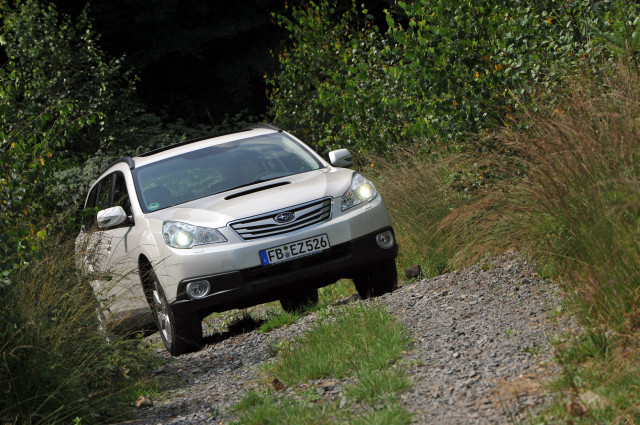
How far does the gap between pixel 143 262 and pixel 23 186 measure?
125 centimetres

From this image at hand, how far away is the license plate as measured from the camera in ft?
26.3

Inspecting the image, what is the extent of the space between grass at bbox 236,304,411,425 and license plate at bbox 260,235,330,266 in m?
0.67

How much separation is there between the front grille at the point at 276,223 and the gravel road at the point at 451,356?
31.0 inches

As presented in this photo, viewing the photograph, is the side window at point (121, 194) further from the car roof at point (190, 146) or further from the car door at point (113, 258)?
the car roof at point (190, 146)

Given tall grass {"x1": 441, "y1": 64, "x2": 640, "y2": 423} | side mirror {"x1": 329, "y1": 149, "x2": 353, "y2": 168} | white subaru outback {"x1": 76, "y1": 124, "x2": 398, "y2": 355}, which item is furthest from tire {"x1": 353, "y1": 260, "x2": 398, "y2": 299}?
tall grass {"x1": 441, "y1": 64, "x2": 640, "y2": 423}

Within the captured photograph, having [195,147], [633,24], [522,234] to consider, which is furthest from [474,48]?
[522,234]

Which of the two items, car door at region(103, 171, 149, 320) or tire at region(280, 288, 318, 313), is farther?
tire at region(280, 288, 318, 313)

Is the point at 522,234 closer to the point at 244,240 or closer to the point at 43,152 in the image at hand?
the point at 244,240

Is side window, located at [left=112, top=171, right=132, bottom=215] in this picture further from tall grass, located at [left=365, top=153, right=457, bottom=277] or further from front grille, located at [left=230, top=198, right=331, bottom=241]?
tall grass, located at [left=365, top=153, right=457, bottom=277]

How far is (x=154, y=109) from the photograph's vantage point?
28.3m

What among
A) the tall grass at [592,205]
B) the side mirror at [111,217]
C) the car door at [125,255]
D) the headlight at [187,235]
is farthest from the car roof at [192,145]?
the tall grass at [592,205]

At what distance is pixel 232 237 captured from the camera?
8023 millimetres

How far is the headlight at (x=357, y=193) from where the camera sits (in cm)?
845

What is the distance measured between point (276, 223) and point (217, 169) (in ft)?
4.45
